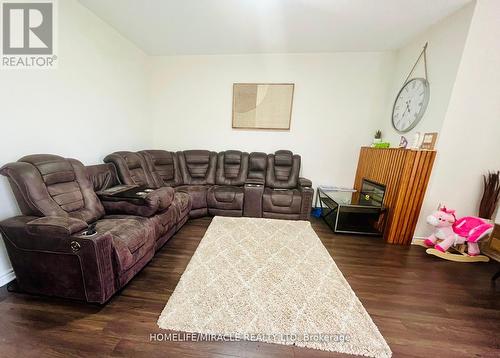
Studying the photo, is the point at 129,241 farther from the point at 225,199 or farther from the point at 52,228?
the point at 225,199

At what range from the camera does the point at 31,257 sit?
134 centimetres

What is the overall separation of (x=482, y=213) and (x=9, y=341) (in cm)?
436

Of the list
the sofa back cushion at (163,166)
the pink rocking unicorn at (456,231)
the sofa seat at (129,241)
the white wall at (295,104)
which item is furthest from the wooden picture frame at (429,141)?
the sofa back cushion at (163,166)

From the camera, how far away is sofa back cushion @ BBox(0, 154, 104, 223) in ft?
Answer: 4.68

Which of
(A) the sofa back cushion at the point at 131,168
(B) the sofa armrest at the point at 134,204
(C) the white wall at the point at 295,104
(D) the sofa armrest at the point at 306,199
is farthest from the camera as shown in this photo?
(C) the white wall at the point at 295,104

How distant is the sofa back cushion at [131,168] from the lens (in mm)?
2395

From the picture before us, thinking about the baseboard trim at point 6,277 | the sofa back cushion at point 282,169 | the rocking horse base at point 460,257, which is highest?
the sofa back cushion at point 282,169

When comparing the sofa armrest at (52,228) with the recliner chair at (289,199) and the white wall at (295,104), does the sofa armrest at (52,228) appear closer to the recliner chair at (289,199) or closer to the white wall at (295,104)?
the recliner chair at (289,199)

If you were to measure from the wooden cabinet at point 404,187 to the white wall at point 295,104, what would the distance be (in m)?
0.91

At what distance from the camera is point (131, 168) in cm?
259

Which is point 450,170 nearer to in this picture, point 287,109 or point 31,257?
point 287,109

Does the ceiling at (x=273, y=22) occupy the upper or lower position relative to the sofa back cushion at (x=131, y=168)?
upper

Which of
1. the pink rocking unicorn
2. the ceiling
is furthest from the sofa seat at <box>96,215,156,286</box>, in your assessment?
the pink rocking unicorn

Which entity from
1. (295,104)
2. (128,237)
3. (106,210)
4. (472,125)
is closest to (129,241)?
(128,237)
